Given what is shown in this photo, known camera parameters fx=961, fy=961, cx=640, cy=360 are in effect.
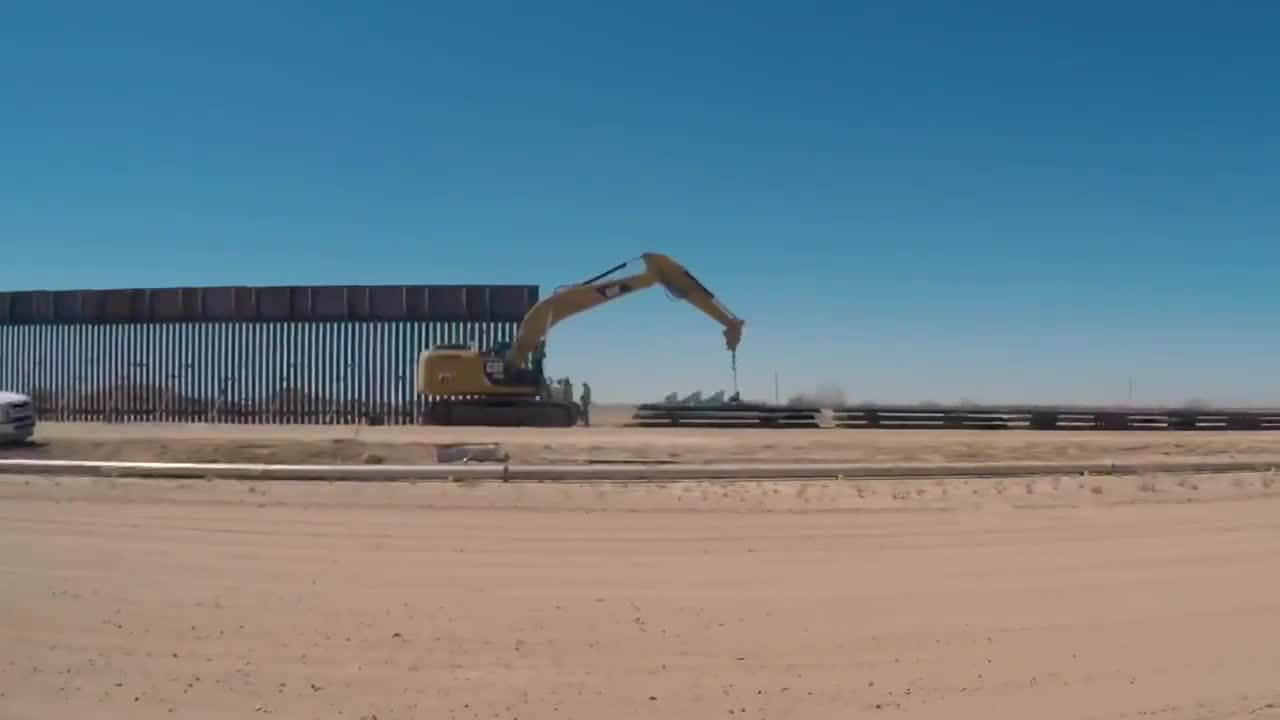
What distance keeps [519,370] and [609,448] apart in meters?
12.1

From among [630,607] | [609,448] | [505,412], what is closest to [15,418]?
[609,448]

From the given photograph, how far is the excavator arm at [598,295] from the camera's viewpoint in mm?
29797

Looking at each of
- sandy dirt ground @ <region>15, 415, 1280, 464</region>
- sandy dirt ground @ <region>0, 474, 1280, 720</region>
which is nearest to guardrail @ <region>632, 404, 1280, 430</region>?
sandy dirt ground @ <region>15, 415, 1280, 464</region>

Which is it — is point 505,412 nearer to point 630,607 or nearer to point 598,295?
point 598,295

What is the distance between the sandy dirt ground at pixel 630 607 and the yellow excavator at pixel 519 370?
19.2 meters

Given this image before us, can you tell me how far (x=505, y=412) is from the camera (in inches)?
1190

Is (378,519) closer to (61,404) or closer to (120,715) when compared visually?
(120,715)

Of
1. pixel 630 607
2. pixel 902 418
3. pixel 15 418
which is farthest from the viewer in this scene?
pixel 902 418

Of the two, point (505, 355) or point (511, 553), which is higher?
point (505, 355)

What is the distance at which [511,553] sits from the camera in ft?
27.1

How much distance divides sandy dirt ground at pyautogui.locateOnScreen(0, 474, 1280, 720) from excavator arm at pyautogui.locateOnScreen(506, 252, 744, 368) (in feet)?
62.7

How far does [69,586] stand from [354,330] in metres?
27.4

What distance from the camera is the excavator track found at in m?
30.2

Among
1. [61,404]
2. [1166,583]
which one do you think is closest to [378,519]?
[1166,583]
